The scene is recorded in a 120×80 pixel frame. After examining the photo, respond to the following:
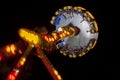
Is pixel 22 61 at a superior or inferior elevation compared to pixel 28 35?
inferior

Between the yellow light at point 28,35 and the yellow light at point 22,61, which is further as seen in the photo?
the yellow light at point 28,35

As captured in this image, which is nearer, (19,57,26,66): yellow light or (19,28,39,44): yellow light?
(19,57,26,66): yellow light

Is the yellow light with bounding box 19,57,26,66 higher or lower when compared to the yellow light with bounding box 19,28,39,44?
lower

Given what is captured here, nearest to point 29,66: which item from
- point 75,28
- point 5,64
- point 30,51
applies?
point 30,51

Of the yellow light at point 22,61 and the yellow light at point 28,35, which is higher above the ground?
the yellow light at point 28,35

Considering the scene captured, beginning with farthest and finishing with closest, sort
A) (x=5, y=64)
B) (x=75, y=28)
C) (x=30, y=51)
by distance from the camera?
(x=75, y=28), (x=30, y=51), (x=5, y=64)

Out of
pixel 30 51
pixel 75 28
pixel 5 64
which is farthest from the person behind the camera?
pixel 75 28

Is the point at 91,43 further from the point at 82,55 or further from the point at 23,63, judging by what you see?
the point at 23,63

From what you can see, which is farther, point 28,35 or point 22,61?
point 28,35
